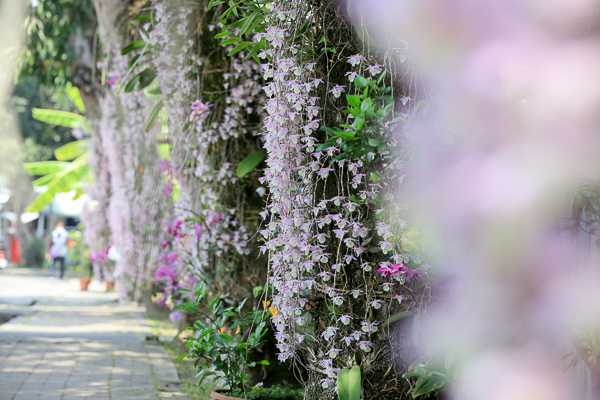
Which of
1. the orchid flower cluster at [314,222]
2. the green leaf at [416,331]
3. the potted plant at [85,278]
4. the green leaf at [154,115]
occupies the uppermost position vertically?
the green leaf at [154,115]

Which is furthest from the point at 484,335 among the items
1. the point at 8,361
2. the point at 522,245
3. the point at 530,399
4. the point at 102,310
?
the point at 102,310

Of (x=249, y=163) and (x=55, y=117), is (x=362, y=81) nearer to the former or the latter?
(x=249, y=163)

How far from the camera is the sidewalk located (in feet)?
14.3

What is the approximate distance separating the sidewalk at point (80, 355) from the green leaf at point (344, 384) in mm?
2327

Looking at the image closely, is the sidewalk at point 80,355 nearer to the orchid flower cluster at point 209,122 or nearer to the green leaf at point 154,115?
the orchid flower cluster at point 209,122

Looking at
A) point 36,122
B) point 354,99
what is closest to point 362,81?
point 354,99

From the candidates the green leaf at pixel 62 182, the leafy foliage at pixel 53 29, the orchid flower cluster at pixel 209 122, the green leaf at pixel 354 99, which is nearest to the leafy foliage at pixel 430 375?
the green leaf at pixel 354 99

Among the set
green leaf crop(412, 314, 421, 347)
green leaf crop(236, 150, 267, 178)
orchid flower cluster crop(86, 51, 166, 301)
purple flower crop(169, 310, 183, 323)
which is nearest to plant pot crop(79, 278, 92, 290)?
orchid flower cluster crop(86, 51, 166, 301)

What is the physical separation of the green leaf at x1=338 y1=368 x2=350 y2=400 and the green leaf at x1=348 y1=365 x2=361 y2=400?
0.01 metres

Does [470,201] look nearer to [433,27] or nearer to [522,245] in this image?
[522,245]

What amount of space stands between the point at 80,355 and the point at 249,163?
319cm

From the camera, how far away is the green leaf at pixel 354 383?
2346 millimetres

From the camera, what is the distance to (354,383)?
2375mm

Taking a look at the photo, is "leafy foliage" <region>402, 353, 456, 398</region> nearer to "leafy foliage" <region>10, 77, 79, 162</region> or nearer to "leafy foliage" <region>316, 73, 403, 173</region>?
"leafy foliage" <region>316, 73, 403, 173</region>
